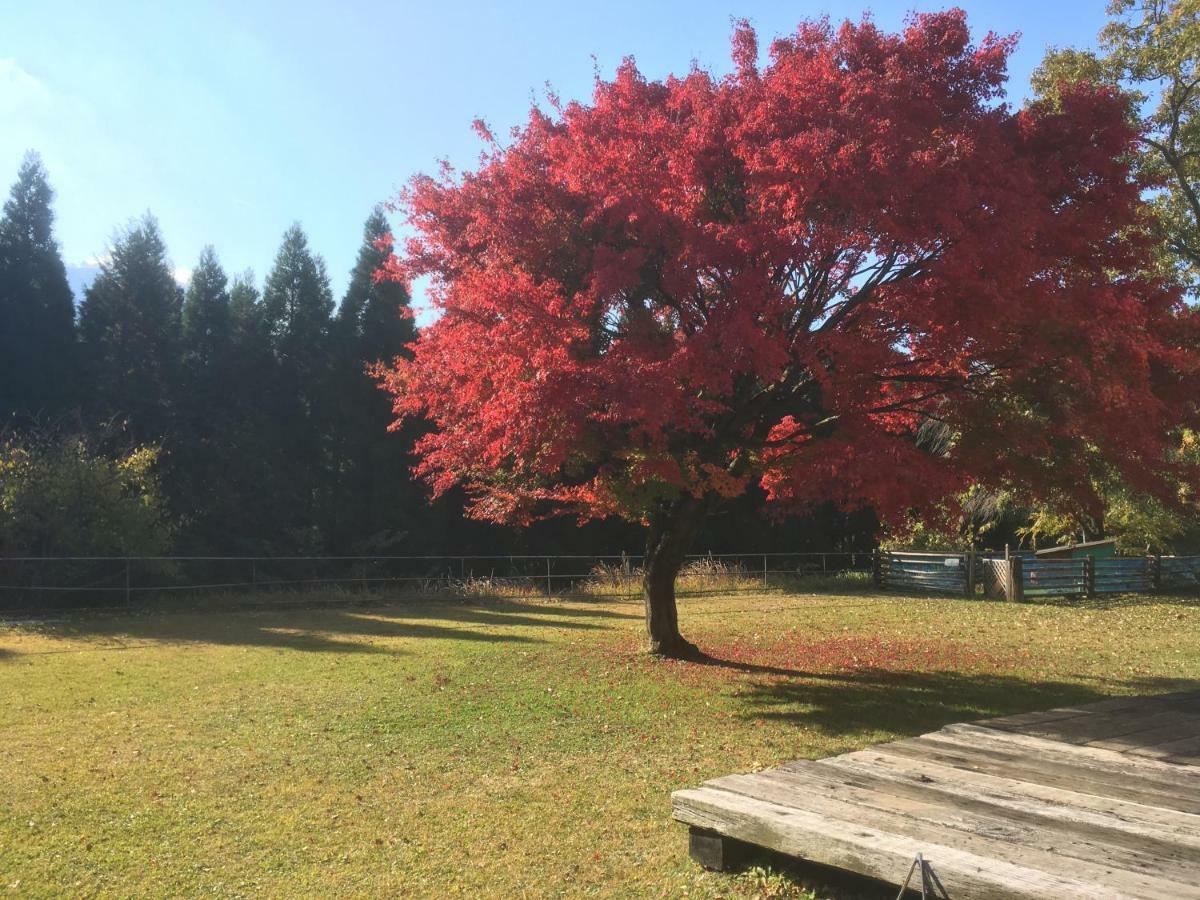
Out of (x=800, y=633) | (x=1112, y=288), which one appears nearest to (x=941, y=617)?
(x=800, y=633)

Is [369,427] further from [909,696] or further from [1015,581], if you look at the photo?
[909,696]

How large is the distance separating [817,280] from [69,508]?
56.1 feet

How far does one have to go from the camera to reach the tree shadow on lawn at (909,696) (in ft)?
27.7

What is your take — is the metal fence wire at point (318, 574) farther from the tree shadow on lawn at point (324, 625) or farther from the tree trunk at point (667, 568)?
the tree trunk at point (667, 568)

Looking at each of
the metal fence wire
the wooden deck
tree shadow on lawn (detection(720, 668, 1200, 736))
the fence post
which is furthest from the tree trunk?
the fence post

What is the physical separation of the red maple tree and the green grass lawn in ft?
7.76

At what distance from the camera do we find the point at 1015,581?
20.9m

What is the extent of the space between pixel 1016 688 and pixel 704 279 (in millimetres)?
5727

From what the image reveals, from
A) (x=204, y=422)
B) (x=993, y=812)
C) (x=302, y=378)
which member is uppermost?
(x=302, y=378)

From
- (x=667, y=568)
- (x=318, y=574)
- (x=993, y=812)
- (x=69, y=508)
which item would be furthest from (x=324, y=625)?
(x=993, y=812)


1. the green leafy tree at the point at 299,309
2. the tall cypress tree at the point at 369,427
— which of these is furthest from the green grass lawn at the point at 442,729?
the green leafy tree at the point at 299,309

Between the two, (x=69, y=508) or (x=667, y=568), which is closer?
(x=667, y=568)

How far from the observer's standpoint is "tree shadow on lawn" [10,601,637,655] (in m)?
14.0

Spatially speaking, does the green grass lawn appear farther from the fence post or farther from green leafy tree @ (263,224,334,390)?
green leafy tree @ (263,224,334,390)
